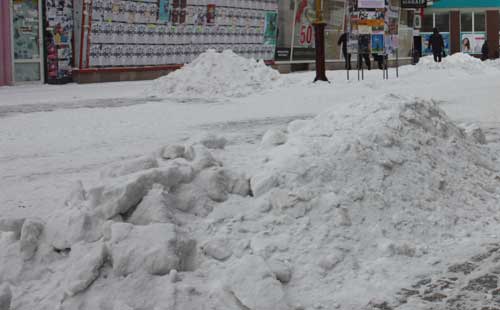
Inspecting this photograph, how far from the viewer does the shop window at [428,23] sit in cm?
4966

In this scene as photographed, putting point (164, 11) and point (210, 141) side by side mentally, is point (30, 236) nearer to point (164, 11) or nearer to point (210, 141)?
point (210, 141)

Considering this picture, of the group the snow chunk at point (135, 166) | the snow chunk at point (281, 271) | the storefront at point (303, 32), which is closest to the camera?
the snow chunk at point (281, 271)

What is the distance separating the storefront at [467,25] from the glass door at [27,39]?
107ft

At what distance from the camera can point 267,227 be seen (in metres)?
4.54

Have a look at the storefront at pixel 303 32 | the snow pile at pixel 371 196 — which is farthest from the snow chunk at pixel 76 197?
the storefront at pixel 303 32

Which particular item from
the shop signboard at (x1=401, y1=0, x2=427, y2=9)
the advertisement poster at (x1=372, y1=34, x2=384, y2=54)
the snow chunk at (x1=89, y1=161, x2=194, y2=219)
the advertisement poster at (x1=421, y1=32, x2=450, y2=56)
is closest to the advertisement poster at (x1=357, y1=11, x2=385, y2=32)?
the advertisement poster at (x1=372, y1=34, x2=384, y2=54)

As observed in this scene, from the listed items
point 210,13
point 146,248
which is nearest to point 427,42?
point 210,13

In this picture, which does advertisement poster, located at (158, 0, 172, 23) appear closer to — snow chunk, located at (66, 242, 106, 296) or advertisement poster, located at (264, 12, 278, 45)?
advertisement poster, located at (264, 12, 278, 45)

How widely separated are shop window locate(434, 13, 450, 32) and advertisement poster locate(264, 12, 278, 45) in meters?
22.7

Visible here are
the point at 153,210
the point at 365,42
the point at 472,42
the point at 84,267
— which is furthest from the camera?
the point at 472,42

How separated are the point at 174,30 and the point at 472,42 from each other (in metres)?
28.7

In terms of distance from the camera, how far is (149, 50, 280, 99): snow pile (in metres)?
16.1

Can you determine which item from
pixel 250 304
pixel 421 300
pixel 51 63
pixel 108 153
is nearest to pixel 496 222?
pixel 421 300

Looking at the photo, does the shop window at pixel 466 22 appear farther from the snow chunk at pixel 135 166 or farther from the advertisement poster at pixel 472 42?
the snow chunk at pixel 135 166
